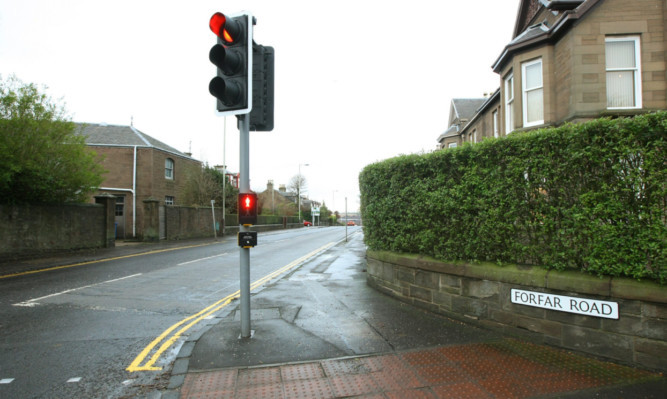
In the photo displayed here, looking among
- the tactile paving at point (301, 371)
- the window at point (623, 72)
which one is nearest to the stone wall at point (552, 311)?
the tactile paving at point (301, 371)

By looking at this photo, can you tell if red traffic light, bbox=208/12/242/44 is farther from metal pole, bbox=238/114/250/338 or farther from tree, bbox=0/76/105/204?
tree, bbox=0/76/105/204

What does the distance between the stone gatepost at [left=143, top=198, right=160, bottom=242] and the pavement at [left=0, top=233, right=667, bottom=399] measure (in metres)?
21.1

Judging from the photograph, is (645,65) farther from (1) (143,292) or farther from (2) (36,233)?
(2) (36,233)

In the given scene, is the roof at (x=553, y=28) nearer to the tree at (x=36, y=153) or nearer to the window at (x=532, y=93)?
the window at (x=532, y=93)

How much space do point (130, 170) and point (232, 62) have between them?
26822mm

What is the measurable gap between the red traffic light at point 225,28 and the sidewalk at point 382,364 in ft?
12.6

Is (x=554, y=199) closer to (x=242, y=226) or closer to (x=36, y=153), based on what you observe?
(x=242, y=226)

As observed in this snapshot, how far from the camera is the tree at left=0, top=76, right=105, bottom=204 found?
14.0 m

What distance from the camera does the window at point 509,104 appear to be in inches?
537

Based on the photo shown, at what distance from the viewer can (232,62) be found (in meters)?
4.75

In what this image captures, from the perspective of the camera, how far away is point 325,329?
5.41 m

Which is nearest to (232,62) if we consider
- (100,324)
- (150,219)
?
(100,324)

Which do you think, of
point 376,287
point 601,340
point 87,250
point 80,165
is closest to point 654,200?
point 601,340

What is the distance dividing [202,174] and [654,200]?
113 feet
